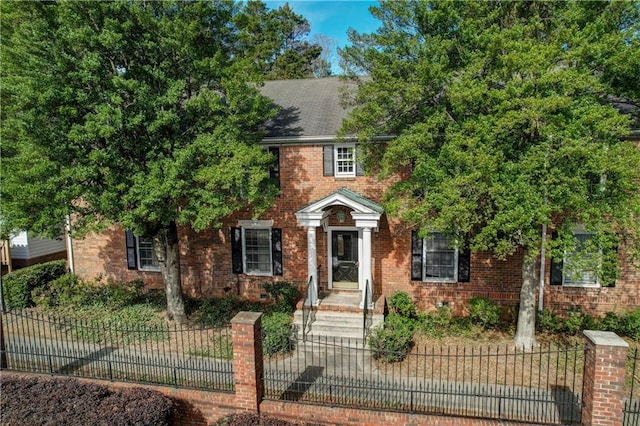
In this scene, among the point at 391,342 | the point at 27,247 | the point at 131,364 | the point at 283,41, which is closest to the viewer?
the point at 131,364

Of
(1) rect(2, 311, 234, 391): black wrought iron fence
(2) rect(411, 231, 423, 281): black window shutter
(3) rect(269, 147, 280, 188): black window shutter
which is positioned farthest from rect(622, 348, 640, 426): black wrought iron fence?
(3) rect(269, 147, 280, 188): black window shutter

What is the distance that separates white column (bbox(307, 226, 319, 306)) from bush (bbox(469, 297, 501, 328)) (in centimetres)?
460

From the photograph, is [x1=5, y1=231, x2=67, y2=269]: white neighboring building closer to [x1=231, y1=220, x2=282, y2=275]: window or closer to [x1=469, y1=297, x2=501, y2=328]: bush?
[x1=231, y1=220, x2=282, y2=275]: window

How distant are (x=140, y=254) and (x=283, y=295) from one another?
6.11 metres

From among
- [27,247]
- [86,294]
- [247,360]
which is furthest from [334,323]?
[27,247]

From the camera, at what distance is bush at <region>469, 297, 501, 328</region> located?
1157 cm

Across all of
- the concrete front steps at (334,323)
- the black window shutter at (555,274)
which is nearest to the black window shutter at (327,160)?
the concrete front steps at (334,323)

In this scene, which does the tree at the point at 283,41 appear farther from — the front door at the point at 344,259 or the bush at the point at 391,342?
the bush at the point at 391,342

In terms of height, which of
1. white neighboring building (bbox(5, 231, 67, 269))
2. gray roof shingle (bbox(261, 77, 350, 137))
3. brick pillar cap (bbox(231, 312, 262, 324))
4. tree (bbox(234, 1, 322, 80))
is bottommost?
white neighboring building (bbox(5, 231, 67, 269))

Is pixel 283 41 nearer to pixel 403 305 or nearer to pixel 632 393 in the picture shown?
pixel 403 305

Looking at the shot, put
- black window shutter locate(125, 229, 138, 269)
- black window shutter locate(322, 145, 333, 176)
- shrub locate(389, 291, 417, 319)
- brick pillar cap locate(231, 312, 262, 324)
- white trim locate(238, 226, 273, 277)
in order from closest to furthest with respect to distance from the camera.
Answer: brick pillar cap locate(231, 312, 262, 324) → shrub locate(389, 291, 417, 319) → black window shutter locate(322, 145, 333, 176) → white trim locate(238, 226, 273, 277) → black window shutter locate(125, 229, 138, 269)

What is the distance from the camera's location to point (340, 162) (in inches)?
513

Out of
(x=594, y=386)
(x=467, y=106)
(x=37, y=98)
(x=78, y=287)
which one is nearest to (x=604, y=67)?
(x=467, y=106)

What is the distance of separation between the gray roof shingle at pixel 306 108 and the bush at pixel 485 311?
6618 millimetres
